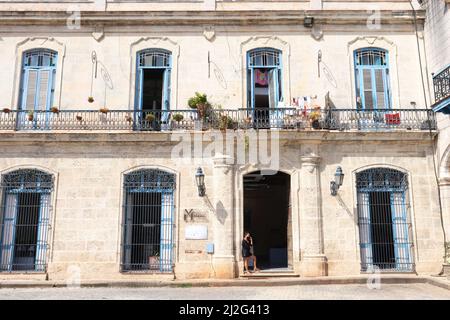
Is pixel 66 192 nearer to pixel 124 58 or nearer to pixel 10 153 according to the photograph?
pixel 10 153

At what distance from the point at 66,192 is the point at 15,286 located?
9.41 feet

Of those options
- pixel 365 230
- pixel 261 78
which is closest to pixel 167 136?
pixel 261 78

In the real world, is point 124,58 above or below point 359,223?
above

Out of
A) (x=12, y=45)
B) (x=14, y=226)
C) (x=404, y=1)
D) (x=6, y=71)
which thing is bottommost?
(x=14, y=226)

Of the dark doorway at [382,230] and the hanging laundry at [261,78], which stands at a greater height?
the hanging laundry at [261,78]

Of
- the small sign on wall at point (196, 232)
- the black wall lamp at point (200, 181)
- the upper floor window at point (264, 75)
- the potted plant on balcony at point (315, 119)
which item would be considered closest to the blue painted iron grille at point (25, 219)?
the small sign on wall at point (196, 232)

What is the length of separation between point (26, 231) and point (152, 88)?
18.9 ft

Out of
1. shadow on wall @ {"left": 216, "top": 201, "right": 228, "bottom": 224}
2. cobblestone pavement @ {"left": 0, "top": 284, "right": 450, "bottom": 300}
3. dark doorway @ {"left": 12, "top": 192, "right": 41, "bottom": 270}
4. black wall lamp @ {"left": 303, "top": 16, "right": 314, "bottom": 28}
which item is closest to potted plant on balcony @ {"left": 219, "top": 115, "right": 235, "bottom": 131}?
shadow on wall @ {"left": 216, "top": 201, "right": 228, "bottom": 224}

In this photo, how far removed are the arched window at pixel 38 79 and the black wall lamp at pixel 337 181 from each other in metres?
8.95

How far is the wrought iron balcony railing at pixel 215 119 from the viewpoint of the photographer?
1302cm

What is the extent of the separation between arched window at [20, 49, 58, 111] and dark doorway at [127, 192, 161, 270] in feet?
13.6

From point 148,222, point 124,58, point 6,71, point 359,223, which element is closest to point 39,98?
point 6,71

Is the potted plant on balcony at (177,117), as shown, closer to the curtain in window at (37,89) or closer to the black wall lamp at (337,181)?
the curtain in window at (37,89)

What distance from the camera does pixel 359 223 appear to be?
12766 mm
